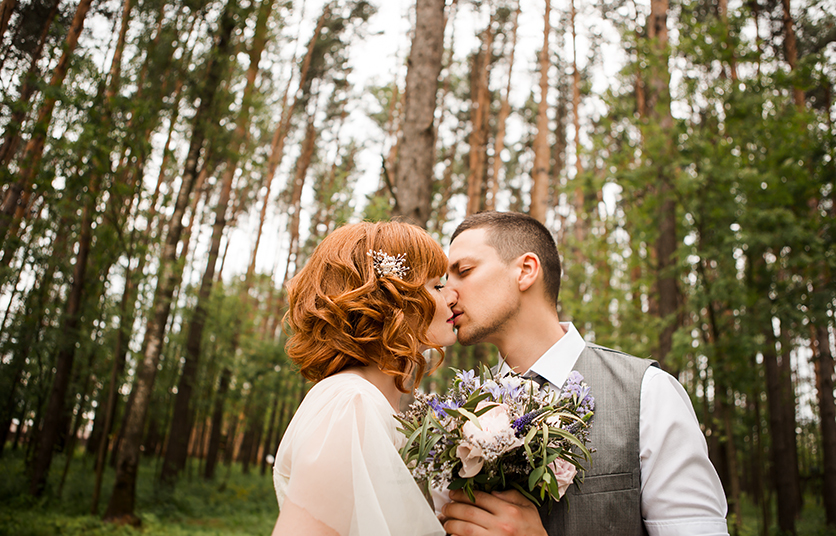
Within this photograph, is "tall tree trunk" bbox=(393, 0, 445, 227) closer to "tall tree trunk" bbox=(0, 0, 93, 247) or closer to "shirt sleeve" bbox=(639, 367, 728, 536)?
"shirt sleeve" bbox=(639, 367, 728, 536)

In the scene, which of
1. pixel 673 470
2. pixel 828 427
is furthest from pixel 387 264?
pixel 828 427

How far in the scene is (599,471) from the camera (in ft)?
5.66

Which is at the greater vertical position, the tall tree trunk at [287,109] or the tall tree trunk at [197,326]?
the tall tree trunk at [287,109]

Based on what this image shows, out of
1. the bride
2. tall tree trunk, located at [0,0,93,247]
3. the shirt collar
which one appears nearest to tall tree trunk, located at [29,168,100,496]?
tall tree trunk, located at [0,0,93,247]

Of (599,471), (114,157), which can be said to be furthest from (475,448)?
(114,157)

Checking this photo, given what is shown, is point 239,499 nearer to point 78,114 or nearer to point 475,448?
point 78,114

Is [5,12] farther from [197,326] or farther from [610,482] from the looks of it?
[197,326]

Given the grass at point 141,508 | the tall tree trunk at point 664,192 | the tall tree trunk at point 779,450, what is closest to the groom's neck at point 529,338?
the tall tree trunk at point 664,192

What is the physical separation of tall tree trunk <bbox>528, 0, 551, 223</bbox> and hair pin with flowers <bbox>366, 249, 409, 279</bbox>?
21.3ft

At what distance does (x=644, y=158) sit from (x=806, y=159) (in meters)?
2.24

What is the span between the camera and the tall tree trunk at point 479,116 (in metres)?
14.9

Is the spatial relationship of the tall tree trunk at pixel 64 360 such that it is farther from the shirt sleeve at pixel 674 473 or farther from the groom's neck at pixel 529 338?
the shirt sleeve at pixel 674 473

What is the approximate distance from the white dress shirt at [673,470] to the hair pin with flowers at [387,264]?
0.97 metres

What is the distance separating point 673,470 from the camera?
65.6 inches
